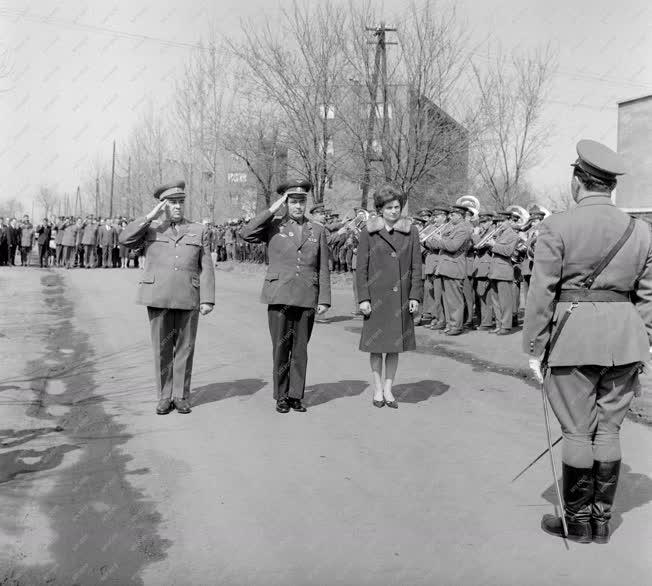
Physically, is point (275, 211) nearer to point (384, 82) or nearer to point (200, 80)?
point (384, 82)

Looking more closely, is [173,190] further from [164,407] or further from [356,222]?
[356,222]

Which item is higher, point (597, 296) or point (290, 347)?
point (597, 296)

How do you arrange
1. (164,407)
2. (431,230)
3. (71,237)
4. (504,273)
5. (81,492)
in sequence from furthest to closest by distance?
(71,237), (431,230), (504,273), (164,407), (81,492)

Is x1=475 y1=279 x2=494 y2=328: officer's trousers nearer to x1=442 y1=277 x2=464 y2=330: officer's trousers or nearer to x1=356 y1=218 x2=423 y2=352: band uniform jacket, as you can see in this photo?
x1=442 y1=277 x2=464 y2=330: officer's trousers

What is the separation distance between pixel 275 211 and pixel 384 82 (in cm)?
1625

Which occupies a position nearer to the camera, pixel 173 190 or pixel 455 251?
pixel 173 190

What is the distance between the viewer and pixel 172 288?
23.0 ft

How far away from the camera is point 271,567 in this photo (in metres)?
3.89

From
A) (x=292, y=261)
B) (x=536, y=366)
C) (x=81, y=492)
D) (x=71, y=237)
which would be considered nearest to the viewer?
(x=536, y=366)

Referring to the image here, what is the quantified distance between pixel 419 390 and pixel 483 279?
535cm

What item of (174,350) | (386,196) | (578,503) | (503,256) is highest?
(386,196)

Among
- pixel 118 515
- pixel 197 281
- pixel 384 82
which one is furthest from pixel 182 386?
pixel 384 82

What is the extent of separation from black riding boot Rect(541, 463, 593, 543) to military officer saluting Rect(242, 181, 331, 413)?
3214 mm

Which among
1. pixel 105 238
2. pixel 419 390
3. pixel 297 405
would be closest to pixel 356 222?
pixel 419 390
